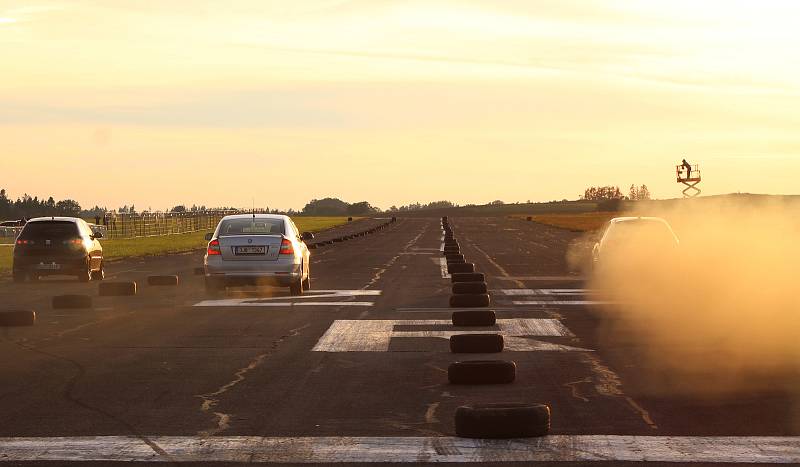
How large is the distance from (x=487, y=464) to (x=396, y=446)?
0.84 m

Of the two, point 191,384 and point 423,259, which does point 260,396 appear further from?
point 423,259

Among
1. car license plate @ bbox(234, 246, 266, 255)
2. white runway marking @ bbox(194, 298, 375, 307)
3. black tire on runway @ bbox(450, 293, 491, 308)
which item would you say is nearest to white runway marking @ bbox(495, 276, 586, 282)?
car license plate @ bbox(234, 246, 266, 255)

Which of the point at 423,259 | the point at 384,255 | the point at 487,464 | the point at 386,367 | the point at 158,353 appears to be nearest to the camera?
the point at 487,464

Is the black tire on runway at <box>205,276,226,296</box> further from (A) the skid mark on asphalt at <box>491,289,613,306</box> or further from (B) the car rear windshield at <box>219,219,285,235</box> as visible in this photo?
(A) the skid mark on asphalt at <box>491,289,613,306</box>

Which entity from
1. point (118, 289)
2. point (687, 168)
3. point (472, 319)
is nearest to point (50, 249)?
point (118, 289)

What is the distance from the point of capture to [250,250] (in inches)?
904

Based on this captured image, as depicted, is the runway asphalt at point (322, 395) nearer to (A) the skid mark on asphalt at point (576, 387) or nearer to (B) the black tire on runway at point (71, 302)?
(A) the skid mark on asphalt at point (576, 387)

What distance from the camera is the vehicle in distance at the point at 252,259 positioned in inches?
896

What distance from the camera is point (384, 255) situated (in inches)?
1809

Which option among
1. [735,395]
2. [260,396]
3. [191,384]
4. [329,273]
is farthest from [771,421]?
[329,273]

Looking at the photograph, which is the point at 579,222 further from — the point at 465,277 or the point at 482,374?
the point at 482,374

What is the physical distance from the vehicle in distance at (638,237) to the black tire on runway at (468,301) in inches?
299

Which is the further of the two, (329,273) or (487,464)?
(329,273)

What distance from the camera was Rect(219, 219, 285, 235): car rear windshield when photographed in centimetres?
2347
